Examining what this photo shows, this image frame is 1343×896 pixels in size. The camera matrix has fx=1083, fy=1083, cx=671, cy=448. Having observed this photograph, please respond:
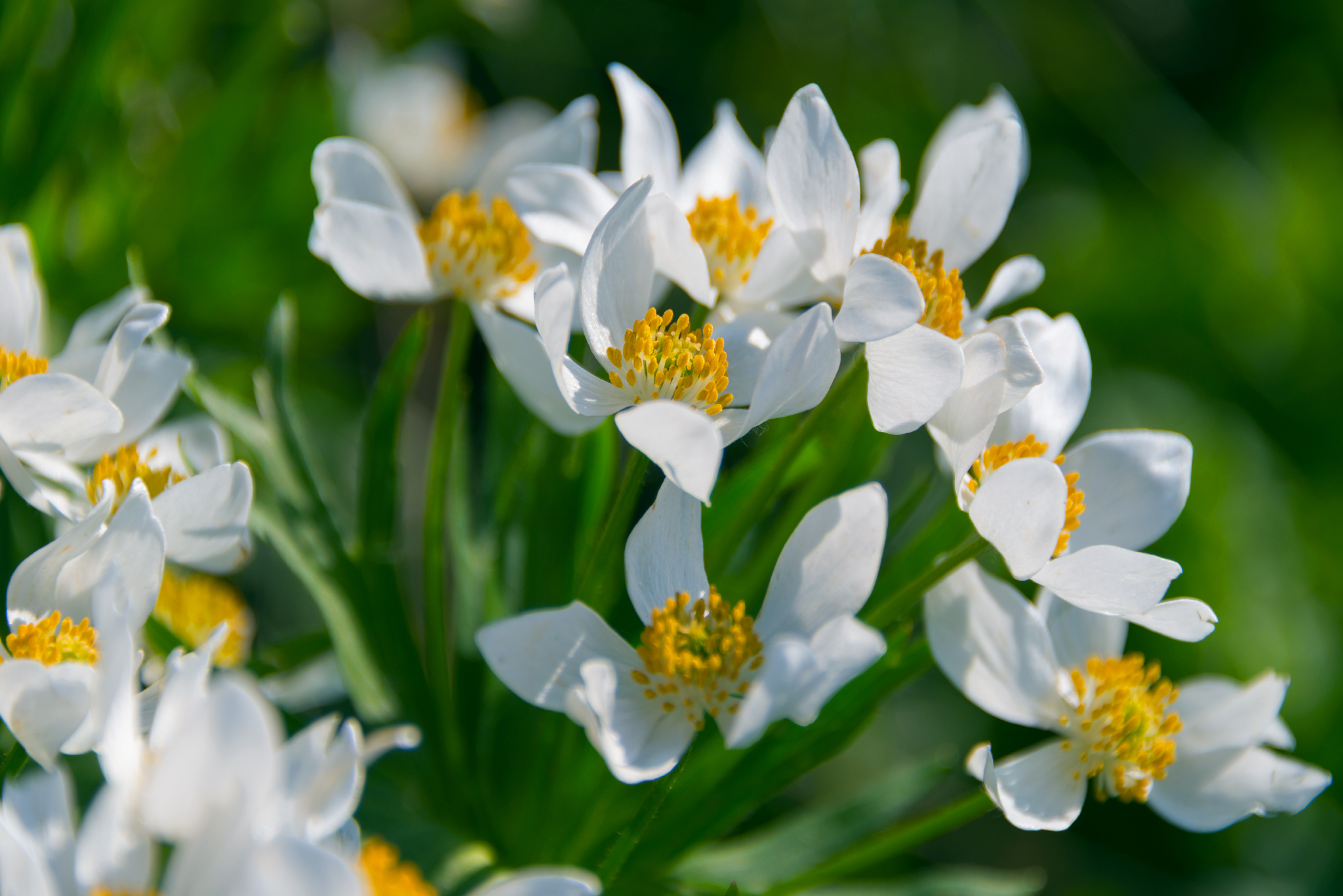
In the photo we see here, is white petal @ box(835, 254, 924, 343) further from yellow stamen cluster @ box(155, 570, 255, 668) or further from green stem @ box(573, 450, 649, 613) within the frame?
yellow stamen cluster @ box(155, 570, 255, 668)

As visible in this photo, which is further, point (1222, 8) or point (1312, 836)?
point (1222, 8)

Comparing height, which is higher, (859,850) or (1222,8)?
(1222,8)

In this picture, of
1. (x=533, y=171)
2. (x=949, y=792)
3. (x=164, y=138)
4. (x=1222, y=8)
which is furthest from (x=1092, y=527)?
(x=1222, y=8)

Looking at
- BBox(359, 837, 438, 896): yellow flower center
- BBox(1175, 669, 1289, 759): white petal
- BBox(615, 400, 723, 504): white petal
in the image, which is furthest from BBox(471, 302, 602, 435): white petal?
→ BBox(1175, 669, 1289, 759): white petal

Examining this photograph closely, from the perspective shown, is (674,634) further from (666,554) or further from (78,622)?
(78,622)

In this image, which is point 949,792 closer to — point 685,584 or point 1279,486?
point 1279,486

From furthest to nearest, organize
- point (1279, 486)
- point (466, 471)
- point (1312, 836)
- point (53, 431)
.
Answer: point (1279, 486)
point (1312, 836)
point (466, 471)
point (53, 431)

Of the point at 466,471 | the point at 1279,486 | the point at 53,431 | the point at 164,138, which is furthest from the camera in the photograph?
the point at 1279,486
